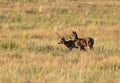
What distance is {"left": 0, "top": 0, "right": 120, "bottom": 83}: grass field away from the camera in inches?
369

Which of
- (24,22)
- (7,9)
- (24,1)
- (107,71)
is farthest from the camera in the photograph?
(24,1)

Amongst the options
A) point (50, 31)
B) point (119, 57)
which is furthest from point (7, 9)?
point (119, 57)

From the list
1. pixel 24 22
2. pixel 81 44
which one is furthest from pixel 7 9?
pixel 81 44

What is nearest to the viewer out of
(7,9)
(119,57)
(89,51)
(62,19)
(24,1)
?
(119,57)

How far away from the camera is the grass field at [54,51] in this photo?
9.37 metres

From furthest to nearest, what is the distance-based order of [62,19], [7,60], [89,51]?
[62,19] < [89,51] < [7,60]

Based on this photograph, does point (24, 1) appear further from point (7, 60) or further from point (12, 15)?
point (7, 60)

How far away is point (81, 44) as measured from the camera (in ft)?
43.6

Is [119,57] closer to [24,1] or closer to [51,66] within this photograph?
[51,66]

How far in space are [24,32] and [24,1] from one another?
16374 mm

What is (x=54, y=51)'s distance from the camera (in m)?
13.0

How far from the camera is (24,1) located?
34344 mm

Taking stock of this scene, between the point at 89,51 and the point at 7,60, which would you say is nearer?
the point at 7,60

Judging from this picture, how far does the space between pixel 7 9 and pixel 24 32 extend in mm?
9801
